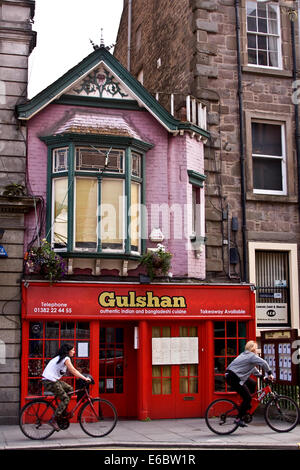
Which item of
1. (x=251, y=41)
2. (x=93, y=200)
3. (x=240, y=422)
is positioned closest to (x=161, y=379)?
(x=240, y=422)

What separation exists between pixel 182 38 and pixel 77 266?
8.05 m

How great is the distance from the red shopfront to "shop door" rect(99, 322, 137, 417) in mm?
25

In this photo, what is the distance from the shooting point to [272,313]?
1786 cm

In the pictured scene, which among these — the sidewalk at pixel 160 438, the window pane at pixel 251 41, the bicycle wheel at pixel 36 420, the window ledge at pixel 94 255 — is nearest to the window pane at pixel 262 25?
the window pane at pixel 251 41

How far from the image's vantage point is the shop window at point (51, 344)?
1509 cm

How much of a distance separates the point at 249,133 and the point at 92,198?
5.11 meters

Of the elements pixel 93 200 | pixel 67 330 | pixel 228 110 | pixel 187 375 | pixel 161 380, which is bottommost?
pixel 161 380

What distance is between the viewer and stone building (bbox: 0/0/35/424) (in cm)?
1491

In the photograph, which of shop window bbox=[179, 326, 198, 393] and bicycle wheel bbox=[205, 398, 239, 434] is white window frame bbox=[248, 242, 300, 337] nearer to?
shop window bbox=[179, 326, 198, 393]

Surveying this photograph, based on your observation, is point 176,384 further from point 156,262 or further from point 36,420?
point 36,420

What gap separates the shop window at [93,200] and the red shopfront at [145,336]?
1061mm

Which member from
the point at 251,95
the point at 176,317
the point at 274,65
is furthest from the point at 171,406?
the point at 274,65

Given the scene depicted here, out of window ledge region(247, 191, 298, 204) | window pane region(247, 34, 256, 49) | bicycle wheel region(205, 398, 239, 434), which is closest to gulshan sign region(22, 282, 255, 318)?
window ledge region(247, 191, 298, 204)

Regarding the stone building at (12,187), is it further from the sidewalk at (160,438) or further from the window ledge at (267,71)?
the window ledge at (267,71)
